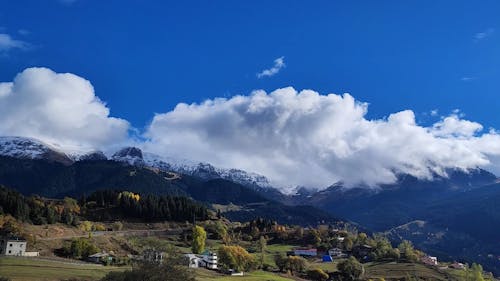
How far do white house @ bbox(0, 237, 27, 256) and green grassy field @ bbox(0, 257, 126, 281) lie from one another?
427 inches

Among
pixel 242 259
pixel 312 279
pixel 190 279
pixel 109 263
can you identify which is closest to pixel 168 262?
pixel 190 279

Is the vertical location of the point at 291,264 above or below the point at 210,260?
below

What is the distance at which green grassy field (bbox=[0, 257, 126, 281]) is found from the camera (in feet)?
335

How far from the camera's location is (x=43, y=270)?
11219cm

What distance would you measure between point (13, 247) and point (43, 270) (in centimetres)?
3393

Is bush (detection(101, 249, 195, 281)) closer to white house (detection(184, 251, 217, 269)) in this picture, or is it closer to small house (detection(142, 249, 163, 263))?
small house (detection(142, 249, 163, 263))

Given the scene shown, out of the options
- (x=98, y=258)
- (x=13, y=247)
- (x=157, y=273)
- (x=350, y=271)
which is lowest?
(x=350, y=271)

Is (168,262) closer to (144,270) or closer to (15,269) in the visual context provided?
(144,270)

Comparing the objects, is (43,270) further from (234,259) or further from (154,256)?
(234,259)

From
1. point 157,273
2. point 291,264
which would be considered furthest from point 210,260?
point 157,273

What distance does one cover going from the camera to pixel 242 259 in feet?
566

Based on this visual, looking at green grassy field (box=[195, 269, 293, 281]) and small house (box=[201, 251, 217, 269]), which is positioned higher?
small house (box=[201, 251, 217, 269])

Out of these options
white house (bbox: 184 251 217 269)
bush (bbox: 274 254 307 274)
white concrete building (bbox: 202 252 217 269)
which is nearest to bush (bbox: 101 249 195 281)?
white house (bbox: 184 251 217 269)

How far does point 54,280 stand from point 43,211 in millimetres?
104713
